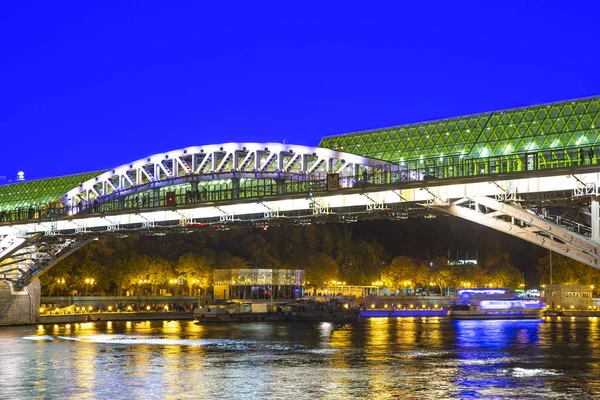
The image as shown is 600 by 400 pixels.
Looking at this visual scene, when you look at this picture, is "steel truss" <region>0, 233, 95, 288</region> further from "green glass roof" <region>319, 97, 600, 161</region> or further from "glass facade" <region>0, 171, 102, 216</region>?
"glass facade" <region>0, 171, 102, 216</region>

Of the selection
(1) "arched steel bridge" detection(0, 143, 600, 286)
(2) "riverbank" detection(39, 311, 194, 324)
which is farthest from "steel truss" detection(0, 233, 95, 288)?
(2) "riverbank" detection(39, 311, 194, 324)

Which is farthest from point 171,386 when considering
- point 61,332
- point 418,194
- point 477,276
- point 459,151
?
point 477,276

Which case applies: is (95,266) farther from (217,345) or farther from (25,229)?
(217,345)

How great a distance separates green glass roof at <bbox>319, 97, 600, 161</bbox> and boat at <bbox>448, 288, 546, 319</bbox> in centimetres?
1976

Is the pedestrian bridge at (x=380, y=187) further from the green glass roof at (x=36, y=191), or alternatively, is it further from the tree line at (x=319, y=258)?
the green glass roof at (x=36, y=191)

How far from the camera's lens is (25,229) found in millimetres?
80062

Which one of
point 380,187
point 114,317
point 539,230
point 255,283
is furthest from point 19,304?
Result: point 539,230

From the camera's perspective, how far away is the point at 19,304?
8525 cm

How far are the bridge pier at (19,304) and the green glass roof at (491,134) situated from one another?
126 ft

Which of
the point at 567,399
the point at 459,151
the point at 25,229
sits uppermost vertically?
the point at 459,151

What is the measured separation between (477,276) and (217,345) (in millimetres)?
103739

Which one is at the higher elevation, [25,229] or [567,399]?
[25,229]

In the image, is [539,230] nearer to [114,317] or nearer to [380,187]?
[380,187]

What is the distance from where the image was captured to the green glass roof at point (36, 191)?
139 m
